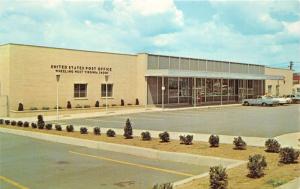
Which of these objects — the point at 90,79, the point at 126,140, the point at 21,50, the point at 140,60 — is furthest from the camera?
the point at 140,60

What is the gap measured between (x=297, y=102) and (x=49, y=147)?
46.1 m

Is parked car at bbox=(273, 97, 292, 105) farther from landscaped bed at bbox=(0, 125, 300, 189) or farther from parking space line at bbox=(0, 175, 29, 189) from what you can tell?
parking space line at bbox=(0, 175, 29, 189)

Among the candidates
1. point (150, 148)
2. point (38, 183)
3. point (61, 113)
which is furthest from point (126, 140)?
point (61, 113)

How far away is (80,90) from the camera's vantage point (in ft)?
126

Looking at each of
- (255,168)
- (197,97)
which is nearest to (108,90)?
(197,97)

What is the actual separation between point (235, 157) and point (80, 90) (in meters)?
27.9

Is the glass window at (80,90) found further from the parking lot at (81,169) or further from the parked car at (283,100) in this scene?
the parked car at (283,100)

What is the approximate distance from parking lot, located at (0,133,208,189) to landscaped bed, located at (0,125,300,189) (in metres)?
1.17

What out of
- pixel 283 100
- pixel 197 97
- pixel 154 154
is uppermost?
pixel 197 97

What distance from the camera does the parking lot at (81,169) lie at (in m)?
9.88

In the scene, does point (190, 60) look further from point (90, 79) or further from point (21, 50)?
point (21, 50)

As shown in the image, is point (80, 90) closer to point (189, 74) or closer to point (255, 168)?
point (189, 74)

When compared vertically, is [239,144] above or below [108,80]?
below

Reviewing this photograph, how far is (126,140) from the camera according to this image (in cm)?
1664
